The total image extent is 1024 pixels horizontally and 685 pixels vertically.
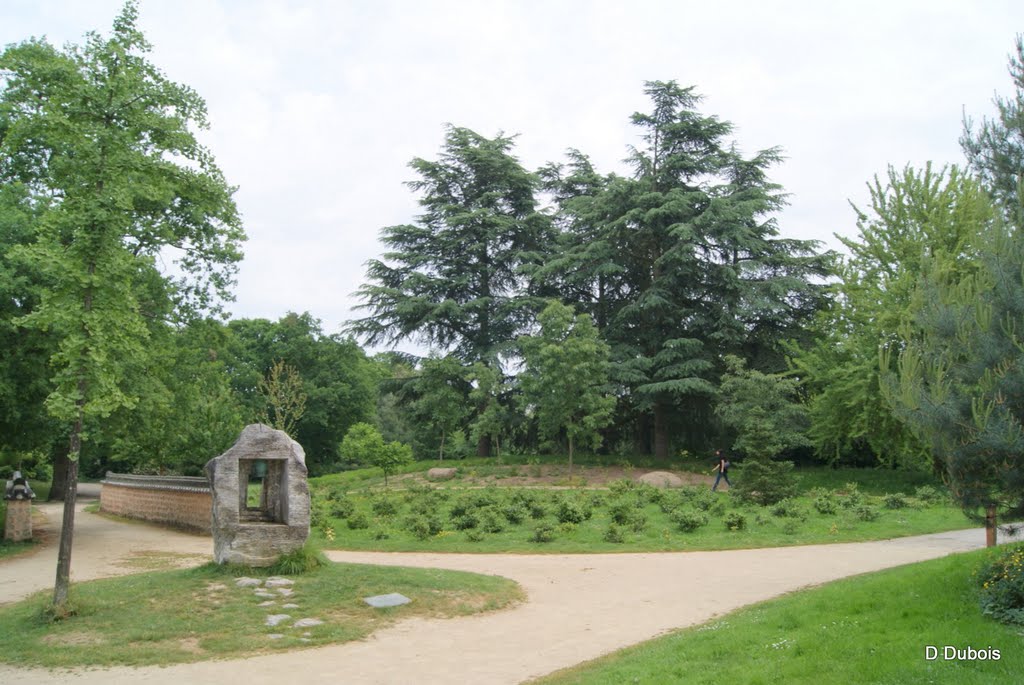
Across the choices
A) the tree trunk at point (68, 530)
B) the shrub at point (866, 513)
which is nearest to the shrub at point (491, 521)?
the shrub at point (866, 513)

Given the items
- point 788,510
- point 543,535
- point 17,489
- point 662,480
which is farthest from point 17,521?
point 662,480

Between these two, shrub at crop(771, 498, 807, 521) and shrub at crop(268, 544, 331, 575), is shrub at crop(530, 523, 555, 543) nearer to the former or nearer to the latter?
shrub at crop(268, 544, 331, 575)

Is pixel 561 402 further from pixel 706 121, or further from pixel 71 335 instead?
pixel 71 335

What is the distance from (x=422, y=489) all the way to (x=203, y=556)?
10.5 metres

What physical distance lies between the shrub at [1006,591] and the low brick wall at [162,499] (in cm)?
1466

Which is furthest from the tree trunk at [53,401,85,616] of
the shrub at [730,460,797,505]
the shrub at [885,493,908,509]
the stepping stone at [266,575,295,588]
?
the shrub at [885,493,908,509]

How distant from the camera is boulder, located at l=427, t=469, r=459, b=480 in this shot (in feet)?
103

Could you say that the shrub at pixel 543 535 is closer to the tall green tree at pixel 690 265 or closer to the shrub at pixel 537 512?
the shrub at pixel 537 512

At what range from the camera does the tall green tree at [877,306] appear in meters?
25.4

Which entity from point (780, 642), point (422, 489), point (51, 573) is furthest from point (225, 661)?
point (422, 489)

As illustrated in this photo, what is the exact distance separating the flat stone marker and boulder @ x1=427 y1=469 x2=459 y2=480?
21.2m

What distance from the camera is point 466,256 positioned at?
40.0 meters

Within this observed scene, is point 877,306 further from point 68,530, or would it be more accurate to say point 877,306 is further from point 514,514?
point 68,530

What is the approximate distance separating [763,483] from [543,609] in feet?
38.4
